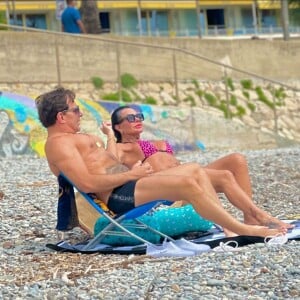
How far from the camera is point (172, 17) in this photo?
157 feet

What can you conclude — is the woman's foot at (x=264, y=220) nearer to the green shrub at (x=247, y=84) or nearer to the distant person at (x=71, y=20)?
the distant person at (x=71, y=20)

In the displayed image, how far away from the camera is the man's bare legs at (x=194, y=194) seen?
684 centimetres

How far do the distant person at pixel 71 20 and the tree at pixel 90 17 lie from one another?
2.92 metres

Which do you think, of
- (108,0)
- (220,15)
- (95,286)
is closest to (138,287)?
(95,286)

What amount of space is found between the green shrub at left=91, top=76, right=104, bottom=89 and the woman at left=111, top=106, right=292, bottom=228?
12.2 m

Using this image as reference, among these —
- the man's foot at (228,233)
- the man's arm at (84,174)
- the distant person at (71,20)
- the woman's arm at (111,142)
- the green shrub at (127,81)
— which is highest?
the distant person at (71,20)

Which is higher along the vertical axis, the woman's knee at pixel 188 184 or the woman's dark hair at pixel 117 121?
the woman's dark hair at pixel 117 121

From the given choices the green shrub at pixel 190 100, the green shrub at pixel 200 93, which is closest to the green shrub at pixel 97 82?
the green shrub at pixel 190 100

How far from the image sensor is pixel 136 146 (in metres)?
7.98

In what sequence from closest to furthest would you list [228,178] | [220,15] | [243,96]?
1. [228,178]
2. [243,96]
3. [220,15]

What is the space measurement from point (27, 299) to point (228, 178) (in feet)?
7.04

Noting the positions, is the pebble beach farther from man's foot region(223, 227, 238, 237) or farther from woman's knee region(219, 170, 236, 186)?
woman's knee region(219, 170, 236, 186)

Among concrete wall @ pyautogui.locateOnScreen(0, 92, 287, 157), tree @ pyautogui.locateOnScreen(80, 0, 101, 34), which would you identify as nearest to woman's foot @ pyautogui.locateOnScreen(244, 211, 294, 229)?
concrete wall @ pyautogui.locateOnScreen(0, 92, 287, 157)

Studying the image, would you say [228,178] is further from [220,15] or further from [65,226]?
[220,15]
